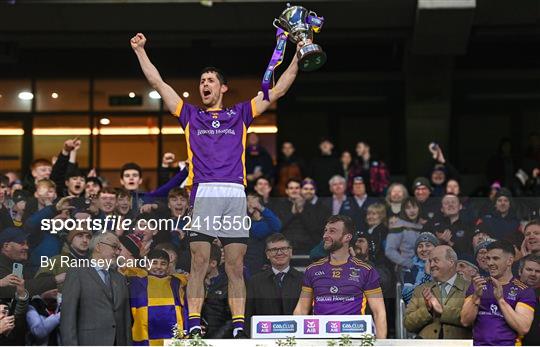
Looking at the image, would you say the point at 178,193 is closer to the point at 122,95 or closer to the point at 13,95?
the point at 122,95

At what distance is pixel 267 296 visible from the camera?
33.9 feet

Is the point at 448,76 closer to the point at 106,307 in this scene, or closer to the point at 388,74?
the point at 388,74

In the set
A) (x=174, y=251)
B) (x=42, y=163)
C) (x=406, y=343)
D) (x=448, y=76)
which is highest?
(x=448, y=76)

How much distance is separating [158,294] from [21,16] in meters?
9.10

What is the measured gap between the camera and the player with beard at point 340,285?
1033cm

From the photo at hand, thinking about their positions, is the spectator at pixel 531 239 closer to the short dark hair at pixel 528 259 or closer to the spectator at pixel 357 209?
the short dark hair at pixel 528 259

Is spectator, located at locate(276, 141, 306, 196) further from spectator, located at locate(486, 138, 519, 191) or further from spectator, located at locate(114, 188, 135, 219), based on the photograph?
spectator, located at locate(114, 188, 135, 219)

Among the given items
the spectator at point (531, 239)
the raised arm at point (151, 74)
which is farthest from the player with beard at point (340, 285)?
the raised arm at point (151, 74)

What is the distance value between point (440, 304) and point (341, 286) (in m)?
0.86

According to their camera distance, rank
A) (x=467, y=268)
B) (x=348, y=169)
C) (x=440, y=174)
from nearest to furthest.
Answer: (x=467, y=268), (x=440, y=174), (x=348, y=169)

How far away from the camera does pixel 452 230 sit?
10672mm

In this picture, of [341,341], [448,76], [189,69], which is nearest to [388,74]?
[448,76]

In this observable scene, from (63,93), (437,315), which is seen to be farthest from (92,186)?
(63,93)

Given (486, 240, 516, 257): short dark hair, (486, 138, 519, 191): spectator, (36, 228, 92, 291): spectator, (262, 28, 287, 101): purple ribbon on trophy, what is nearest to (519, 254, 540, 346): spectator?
(486, 240, 516, 257): short dark hair
